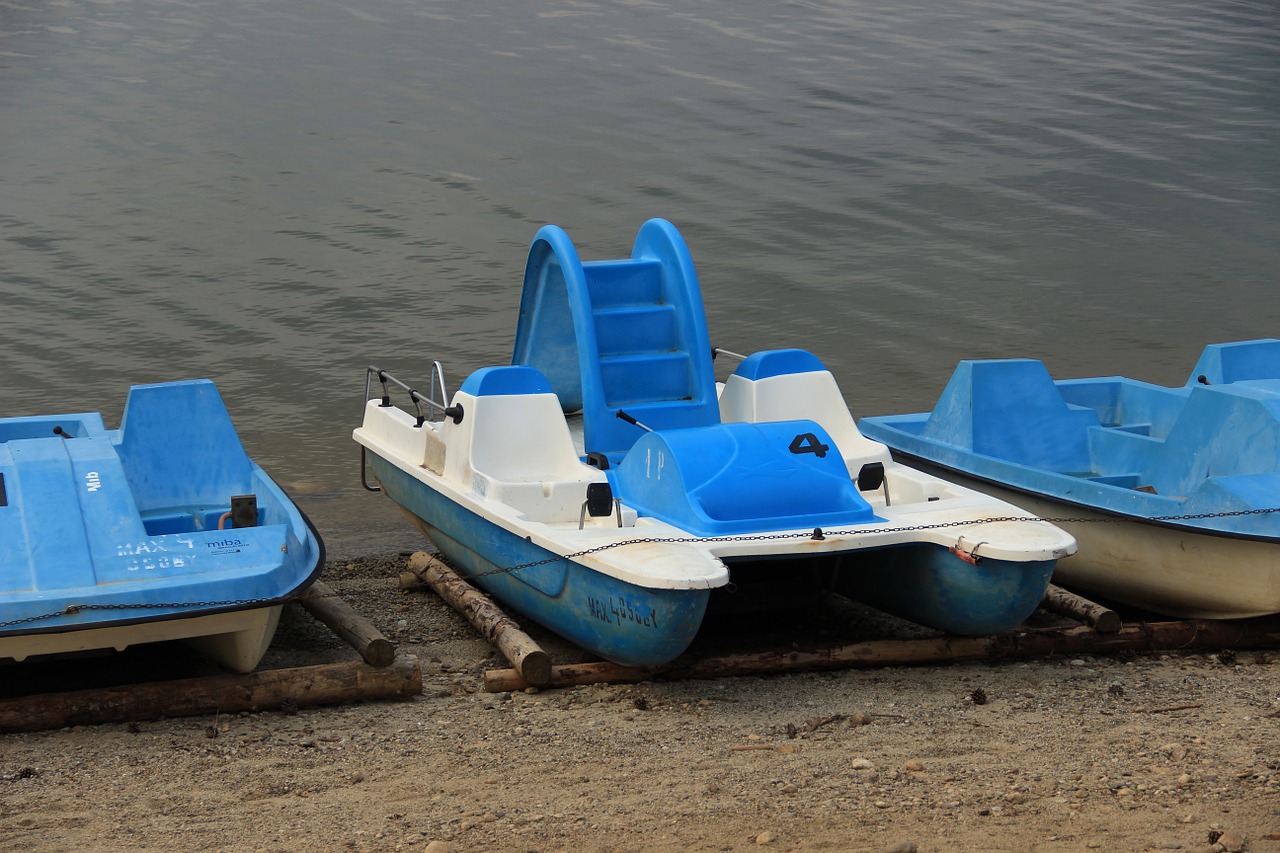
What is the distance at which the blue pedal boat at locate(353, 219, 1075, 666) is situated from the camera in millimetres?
6117

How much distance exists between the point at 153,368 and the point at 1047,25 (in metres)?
24.9

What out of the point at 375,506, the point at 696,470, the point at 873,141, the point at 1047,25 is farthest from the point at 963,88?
the point at 696,470

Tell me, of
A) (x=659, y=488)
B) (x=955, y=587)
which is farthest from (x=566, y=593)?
(x=955, y=587)

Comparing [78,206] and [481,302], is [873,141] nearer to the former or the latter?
[481,302]

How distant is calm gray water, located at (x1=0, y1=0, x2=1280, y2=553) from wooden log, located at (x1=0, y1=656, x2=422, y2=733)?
390cm

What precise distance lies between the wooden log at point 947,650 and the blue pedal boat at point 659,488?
0.12 m

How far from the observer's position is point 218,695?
5.86 m

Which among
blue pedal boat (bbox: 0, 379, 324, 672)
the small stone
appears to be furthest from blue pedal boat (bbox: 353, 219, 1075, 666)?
the small stone

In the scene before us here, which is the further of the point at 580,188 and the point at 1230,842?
the point at 580,188

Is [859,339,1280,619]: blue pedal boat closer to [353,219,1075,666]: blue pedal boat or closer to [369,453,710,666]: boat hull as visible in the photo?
[353,219,1075,666]: blue pedal boat

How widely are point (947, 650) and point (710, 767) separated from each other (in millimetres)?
1671

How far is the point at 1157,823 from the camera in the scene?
15.6ft

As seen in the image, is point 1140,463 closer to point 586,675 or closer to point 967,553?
point 967,553

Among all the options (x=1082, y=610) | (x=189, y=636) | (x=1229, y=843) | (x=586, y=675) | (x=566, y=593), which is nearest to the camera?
(x=1229, y=843)
